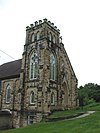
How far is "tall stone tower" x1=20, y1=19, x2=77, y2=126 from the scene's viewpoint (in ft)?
107

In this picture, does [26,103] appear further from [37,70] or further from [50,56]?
[50,56]

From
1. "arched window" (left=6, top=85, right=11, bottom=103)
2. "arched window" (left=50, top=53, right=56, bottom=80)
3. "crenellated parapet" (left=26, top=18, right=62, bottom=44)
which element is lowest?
"arched window" (left=6, top=85, right=11, bottom=103)

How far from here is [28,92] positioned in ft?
113

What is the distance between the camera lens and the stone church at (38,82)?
108ft

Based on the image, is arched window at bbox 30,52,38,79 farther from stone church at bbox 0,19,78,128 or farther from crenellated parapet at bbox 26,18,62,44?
crenellated parapet at bbox 26,18,62,44

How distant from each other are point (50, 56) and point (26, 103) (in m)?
9.31

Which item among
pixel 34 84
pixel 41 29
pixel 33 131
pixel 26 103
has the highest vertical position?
pixel 41 29

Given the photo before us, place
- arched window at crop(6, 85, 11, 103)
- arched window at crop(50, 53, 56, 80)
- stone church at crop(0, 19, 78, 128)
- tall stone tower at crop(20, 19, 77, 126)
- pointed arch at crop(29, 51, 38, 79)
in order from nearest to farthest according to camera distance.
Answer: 1. tall stone tower at crop(20, 19, 77, 126)
2. stone church at crop(0, 19, 78, 128)
3. pointed arch at crop(29, 51, 38, 79)
4. arched window at crop(50, 53, 56, 80)
5. arched window at crop(6, 85, 11, 103)

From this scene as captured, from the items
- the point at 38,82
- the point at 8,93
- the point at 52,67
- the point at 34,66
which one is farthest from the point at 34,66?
the point at 8,93

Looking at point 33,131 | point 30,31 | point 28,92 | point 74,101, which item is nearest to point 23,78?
point 28,92

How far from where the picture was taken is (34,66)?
117 ft

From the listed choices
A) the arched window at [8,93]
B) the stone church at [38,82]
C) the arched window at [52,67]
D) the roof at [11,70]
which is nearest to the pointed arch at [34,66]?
the stone church at [38,82]

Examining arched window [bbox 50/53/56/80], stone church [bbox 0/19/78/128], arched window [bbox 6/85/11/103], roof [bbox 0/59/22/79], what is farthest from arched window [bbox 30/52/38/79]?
arched window [bbox 6/85/11/103]

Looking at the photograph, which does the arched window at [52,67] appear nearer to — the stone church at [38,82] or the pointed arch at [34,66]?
the stone church at [38,82]
